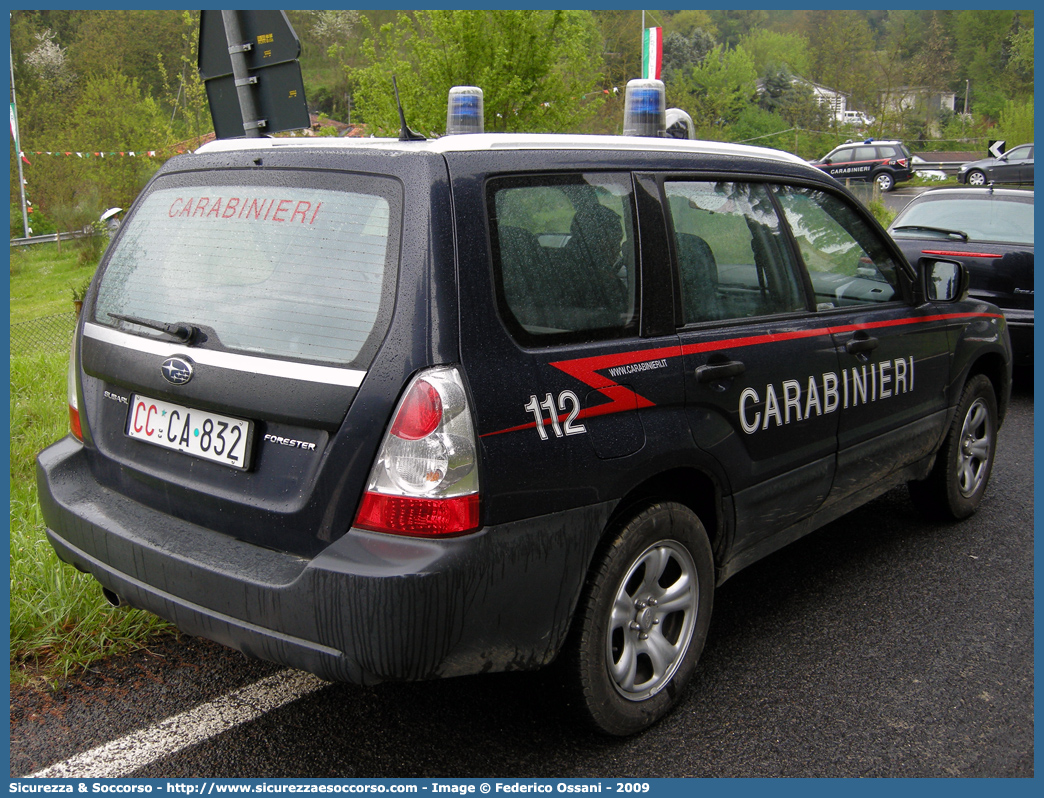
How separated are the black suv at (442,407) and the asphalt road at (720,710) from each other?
23 cm

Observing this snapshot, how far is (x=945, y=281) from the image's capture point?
14.2 ft

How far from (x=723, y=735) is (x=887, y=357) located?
6.02 ft

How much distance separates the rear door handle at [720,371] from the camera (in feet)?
9.49

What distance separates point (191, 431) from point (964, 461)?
391cm

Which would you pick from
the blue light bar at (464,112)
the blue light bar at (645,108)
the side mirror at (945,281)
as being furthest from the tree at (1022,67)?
the blue light bar at (464,112)

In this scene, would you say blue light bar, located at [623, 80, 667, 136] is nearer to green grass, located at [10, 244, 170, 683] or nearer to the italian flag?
green grass, located at [10, 244, 170, 683]

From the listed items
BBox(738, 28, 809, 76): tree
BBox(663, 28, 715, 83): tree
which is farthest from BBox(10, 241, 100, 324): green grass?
BBox(738, 28, 809, 76): tree

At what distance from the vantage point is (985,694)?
10.2ft

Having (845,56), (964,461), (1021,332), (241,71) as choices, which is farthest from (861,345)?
(845,56)

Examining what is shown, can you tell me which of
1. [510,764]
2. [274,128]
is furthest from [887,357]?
[274,128]

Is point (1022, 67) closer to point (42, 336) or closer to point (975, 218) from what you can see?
point (975, 218)

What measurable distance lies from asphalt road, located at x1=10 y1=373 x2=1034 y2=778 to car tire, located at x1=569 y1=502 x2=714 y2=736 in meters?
0.11

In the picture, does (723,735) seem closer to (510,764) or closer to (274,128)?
(510,764)

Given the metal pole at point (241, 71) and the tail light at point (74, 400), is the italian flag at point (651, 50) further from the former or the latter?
the tail light at point (74, 400)
